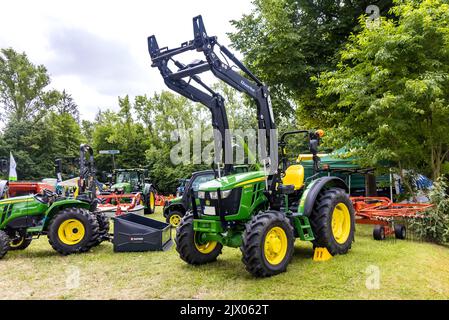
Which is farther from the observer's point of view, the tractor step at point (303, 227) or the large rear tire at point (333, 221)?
the large rear tire at point (333, 221)

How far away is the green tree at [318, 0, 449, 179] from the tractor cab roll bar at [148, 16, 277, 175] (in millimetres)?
4366

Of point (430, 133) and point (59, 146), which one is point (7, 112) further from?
point (430, 133)

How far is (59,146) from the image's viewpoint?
37.7 m

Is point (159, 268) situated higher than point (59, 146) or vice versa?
point (59, 146)

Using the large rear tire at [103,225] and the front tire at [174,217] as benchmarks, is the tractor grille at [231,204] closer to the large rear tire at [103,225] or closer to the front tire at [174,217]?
the large rear tire at [103,225]

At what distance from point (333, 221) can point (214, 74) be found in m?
3.38

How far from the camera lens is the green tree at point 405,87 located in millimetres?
9461

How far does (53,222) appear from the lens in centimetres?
760

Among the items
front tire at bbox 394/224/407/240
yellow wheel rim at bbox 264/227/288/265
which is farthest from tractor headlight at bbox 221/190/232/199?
front tire at bbox 394/224/407/240

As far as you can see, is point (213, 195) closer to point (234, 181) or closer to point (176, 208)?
point (234, 181)

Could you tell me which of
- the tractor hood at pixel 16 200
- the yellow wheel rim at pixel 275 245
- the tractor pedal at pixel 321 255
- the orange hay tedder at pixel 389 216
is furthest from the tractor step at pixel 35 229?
the orange hay tedder at pixel 389 216

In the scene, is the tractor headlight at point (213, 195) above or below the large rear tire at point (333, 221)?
above
